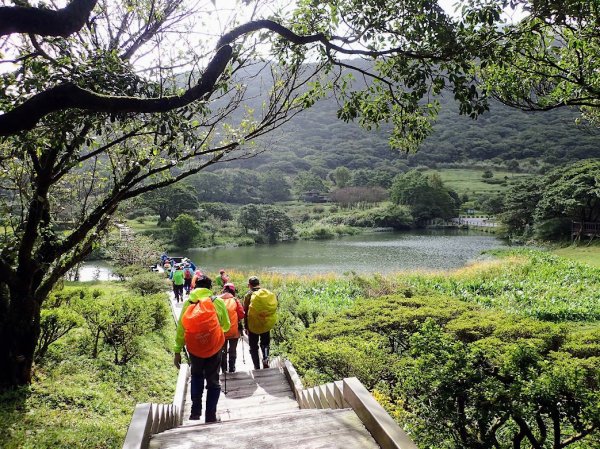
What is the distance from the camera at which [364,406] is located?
8.84 ft

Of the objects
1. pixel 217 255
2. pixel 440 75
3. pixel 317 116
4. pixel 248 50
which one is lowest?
pixel 217 255

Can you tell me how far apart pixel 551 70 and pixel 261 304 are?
646cm

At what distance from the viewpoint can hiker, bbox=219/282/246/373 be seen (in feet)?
17.4

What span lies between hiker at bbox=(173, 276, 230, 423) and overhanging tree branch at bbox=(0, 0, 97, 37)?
2.32m

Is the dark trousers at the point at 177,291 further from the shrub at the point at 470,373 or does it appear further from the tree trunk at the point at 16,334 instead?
the tree trunk at the point at 16,334

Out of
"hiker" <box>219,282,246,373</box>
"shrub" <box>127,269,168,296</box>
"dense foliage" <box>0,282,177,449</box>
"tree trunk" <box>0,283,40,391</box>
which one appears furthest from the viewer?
"shrub" <box>127,269,168,296</box>

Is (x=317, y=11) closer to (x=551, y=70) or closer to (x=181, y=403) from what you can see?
(x=181, y=403)

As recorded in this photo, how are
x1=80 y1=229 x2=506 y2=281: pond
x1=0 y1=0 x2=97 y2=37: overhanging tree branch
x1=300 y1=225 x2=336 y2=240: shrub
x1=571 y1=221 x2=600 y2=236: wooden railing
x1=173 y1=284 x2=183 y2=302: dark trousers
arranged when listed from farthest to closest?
1. x1=300 y1=225 x2=336 y2=240: shrub
2. x1=571 y1=221 x2=600 y2=236: wooden railing
3. x1=80 y1=229 x2=506 y2=281: pond
4. x1=173 y1=284 x2=183 y2=302: dark trousers
5. x1=0 y1=0 x2=97 y2=37: overhanging tree branch

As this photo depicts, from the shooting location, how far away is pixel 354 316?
8125mm

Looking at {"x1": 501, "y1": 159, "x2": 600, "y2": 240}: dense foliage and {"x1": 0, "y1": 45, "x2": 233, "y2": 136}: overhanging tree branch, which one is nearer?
{"x1": 0, "y1": 45, "x2": 233, "y2": 136}: overhanging tree branch

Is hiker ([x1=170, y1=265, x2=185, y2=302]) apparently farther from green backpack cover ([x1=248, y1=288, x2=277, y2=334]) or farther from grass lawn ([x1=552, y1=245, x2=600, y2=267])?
grass lawn ([x1=552, y1=245, x2=600, y2=267])

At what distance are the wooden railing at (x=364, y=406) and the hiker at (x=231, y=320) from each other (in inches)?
63.5

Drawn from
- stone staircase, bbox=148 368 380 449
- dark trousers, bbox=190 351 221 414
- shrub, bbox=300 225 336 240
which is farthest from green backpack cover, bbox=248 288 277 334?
shrub, bbox=300 225 336 240

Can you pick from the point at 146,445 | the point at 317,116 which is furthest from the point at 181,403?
the point at 317,116
